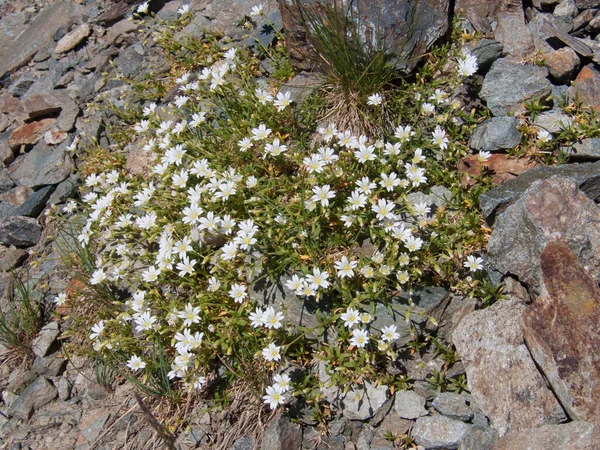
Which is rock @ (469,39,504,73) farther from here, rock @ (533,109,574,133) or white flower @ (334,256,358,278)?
white flower @ (334,256,358,278)

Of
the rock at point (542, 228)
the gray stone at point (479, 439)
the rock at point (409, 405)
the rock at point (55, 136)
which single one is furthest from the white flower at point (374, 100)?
the rock at point (55, 136)

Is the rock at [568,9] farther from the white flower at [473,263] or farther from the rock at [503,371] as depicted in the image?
the rock at [503,371]

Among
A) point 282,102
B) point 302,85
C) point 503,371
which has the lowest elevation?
point 503,371

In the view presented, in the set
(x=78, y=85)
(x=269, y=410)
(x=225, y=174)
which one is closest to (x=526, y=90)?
(x=225, y=174)

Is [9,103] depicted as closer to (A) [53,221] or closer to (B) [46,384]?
(A) [53,221]

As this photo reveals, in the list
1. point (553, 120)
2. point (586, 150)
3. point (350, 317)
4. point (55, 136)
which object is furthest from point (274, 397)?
point (55, 136)

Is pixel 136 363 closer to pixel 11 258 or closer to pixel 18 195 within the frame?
pixel 11 258

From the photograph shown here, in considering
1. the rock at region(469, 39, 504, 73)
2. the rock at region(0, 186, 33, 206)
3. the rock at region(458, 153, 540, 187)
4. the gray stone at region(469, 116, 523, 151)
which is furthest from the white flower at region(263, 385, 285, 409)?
the rock at region(0, 186, 33, 206)
